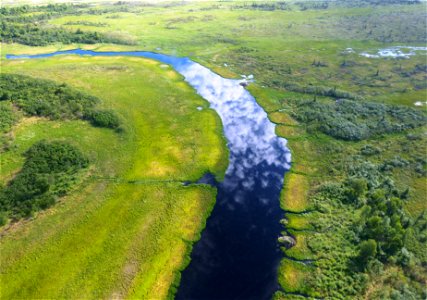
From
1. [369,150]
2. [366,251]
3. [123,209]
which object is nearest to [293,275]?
[366,251]

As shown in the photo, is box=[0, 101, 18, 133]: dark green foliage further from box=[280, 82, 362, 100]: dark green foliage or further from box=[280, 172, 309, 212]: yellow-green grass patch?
box=[280, 82, 362, 100]: dark green foliage

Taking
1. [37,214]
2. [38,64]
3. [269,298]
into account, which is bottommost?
[269,298]

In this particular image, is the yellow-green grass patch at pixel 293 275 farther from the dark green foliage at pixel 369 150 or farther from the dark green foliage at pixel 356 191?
the dark green foliage at pixel 369 150

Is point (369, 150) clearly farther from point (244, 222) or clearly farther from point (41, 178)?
point (41, 178)

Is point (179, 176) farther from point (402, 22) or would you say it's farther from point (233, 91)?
point (402, 22)

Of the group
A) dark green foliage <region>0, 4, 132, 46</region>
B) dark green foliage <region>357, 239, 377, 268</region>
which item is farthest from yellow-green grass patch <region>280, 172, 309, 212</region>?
dark green foliage <region>0, 4, 132, 46</region>

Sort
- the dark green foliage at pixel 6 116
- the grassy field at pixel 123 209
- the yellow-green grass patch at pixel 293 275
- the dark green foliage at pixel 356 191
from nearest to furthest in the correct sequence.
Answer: the yellow-green grass patch at pixel 293 275
the grassy field at pixel 123 209
the dark green foliage at pixel 356 191
the dark green foliage at pixel 6 116

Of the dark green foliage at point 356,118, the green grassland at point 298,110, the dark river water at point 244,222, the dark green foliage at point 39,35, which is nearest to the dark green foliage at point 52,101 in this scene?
the green grassland at point 298,110

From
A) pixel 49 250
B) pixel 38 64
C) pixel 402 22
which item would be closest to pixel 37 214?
pixel 49 250
